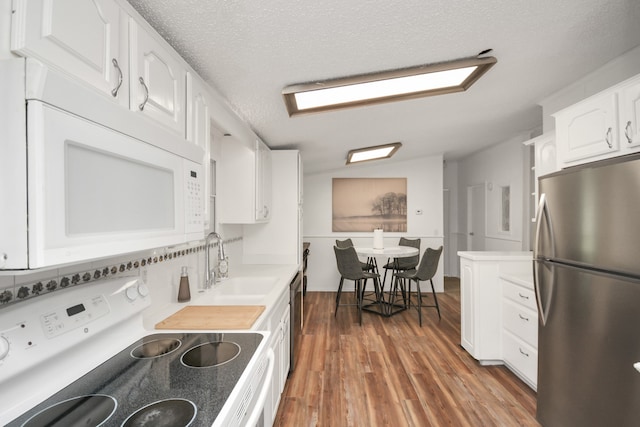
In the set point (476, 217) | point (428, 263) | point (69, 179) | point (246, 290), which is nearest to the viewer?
point (69, 179)

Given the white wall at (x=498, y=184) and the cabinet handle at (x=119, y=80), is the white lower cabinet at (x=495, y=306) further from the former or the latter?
the cabinet handle at (x=119, y=80)

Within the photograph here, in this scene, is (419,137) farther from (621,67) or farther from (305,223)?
(305,223)

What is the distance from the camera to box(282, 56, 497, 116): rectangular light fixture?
6.04 ft

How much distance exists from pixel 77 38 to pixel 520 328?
310cm

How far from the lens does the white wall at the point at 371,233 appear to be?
17.5 ft

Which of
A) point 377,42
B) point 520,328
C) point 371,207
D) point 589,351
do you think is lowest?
point 520,328

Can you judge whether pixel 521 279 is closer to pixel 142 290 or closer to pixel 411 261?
pixel 411 261

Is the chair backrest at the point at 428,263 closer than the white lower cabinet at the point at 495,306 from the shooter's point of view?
No

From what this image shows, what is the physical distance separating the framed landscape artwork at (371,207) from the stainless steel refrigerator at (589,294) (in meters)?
3.54

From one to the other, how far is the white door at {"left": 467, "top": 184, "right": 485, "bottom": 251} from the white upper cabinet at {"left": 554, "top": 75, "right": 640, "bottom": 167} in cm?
363

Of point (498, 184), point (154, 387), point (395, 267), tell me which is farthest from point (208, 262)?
point (498, 184)

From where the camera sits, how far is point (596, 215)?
141 centimetres

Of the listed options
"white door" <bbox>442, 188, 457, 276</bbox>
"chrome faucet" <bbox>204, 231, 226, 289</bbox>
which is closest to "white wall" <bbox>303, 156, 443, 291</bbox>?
"white door" <bbox>442, 188, 457, 276</bbox>

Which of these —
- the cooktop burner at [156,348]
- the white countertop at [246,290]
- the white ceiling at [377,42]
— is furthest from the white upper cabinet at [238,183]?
the cooktop burner at [156,348]
